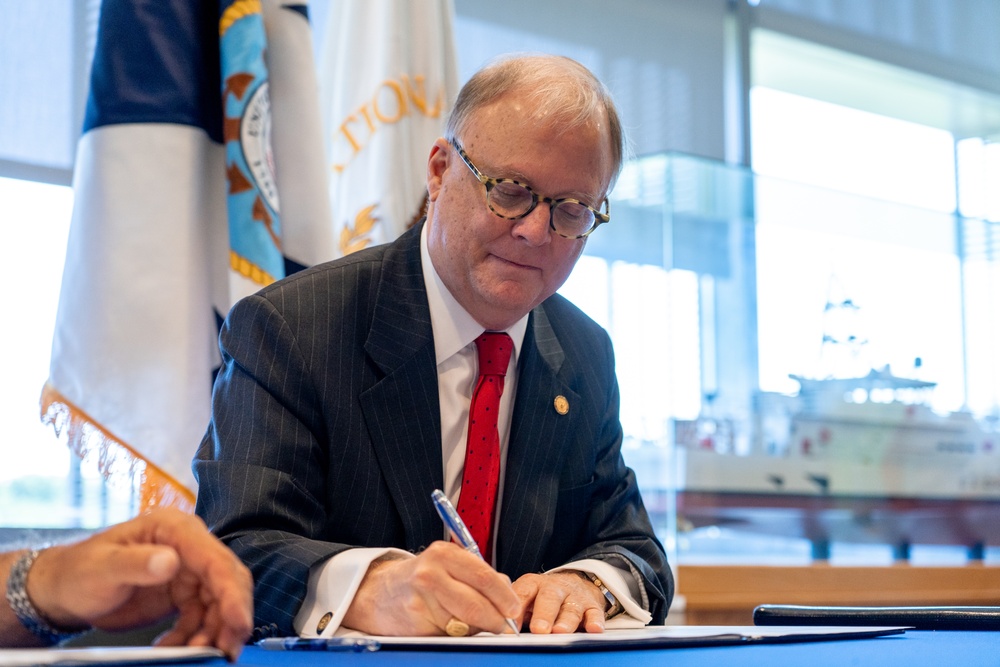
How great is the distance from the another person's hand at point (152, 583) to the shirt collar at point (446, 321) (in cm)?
95

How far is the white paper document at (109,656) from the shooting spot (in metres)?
0.78

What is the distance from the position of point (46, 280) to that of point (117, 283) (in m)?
0.39

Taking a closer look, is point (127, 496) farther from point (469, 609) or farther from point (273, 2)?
point (469, 609)

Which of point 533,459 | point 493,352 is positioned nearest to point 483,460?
point 533,459

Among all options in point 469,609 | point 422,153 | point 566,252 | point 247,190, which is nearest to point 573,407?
point 566,252

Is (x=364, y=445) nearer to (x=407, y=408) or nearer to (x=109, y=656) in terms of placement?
(x=407, y=408)

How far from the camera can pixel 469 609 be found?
124cm

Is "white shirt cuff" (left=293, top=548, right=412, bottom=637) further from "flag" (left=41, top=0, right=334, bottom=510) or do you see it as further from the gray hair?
"flag" (left=41, top=0, right=334, bottom=510)

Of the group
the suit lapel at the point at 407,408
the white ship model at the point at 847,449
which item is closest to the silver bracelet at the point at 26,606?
the suit lapel at the point at 407,408

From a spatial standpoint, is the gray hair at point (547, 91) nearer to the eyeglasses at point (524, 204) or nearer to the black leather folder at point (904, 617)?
the eyeglasses at point (524, 204)

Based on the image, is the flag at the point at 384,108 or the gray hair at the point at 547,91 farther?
the flag at the point at 384,108

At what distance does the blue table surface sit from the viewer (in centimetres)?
103

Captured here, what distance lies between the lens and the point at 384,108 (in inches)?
116

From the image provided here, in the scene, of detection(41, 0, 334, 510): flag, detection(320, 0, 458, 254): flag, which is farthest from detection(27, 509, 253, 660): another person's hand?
detection(320, 0, 458, 254): flag
